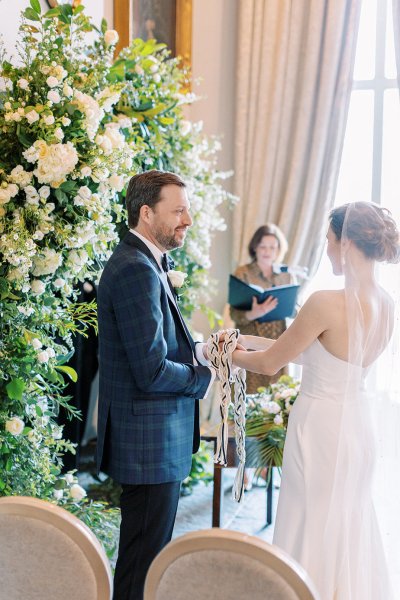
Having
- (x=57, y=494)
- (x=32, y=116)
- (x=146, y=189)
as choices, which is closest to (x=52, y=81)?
(x=32, y=116)

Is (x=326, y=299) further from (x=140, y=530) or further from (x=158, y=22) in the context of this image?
(x=158, y=22)

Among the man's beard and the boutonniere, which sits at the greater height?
the man's beard

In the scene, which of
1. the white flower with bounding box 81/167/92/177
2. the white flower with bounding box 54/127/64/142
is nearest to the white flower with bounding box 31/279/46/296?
the white flower with bounding box 81/167/92/177

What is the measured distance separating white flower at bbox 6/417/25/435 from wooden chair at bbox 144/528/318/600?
5.06 ft

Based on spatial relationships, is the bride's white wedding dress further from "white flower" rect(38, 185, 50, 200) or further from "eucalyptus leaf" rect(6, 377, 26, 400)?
"white flower" rect(38, 185, 50, 200)

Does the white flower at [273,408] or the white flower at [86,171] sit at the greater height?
the white flower at [86,171]

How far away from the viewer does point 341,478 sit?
9.68 ft

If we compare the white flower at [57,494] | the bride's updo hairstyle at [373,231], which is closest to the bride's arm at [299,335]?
the bride's updo hairstyle at [373,231]

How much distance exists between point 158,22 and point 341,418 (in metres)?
4.18

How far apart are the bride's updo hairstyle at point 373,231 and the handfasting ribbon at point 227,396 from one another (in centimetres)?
64

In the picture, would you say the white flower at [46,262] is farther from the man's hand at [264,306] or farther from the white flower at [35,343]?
the man's hand at [264,306]

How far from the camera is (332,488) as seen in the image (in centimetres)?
298

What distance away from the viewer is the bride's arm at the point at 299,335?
2875 mm

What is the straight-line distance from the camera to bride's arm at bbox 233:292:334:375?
2.88 meters
